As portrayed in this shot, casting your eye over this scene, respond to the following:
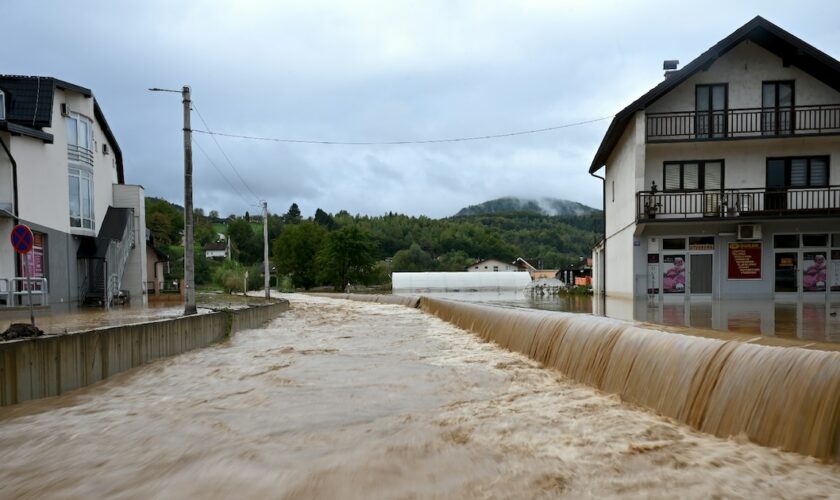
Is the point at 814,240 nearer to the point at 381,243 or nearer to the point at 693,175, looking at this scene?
the point at 693,175

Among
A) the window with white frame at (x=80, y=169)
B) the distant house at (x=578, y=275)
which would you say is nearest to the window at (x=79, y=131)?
the window with white frame at (x=80, y=169)

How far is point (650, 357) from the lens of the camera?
6871 millimetres

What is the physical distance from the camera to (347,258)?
8206 centimetres

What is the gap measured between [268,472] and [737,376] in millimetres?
4317

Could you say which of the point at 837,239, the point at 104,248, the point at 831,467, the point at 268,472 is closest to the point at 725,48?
the point at 837,239

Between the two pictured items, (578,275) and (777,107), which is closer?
(777,107)

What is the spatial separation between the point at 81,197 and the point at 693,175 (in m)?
26.2

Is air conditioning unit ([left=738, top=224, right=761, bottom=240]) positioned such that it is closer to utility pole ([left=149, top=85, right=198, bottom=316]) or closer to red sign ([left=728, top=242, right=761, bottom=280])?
red sign ([left=728, top=242, right=761, bottom=280])

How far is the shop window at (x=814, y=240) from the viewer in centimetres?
2181

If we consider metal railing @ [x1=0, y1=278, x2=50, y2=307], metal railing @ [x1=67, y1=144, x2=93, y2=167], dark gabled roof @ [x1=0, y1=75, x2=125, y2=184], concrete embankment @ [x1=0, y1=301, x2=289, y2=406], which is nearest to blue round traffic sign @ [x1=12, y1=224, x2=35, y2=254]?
concrete embankment @ [x1=0, y1=301, x2=289, y2=406]

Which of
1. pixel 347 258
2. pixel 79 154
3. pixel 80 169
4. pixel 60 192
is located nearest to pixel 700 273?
pixel 60 192

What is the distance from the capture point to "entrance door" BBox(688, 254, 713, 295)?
72.6 ft

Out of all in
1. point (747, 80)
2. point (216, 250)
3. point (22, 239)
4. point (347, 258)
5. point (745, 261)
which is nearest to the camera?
point (22, 239)

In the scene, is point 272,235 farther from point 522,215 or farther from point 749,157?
point 749,157
